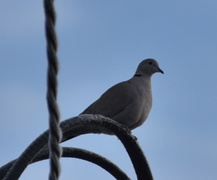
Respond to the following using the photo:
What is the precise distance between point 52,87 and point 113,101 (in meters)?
3.87

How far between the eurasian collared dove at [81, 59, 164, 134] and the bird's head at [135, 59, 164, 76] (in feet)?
1.46

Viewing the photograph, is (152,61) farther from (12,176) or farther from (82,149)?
(12,176)

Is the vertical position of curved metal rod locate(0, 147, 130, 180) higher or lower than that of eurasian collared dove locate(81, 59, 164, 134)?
lower

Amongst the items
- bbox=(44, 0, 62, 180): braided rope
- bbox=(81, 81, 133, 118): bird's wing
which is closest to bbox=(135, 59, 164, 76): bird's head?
bbox=(81, 81, 133, 118): bird's wing

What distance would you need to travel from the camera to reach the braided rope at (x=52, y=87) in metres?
0.94

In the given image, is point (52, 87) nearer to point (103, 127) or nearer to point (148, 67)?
point (103, 127)

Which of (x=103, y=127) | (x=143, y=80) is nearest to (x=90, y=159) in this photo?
(x=103, y=127)

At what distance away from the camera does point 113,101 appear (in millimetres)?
4828

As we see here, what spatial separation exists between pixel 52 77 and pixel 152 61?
495 cm

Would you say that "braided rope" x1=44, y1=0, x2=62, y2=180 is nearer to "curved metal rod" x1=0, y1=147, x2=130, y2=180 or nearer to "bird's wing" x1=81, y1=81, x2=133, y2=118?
"curved metal rod" x1=0, y1=147, x2=130, y2=180

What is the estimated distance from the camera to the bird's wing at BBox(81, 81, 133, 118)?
4.73 metres

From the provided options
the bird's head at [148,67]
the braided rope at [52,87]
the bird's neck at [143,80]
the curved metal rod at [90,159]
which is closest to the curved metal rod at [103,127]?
the curved metal rod at [90,159]

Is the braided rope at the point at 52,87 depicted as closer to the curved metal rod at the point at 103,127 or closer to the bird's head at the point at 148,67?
the curved metal rod at the point at 103,127

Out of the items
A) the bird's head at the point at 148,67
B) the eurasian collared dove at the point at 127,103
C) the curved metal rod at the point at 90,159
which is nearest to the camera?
the curved metal rod at the point at 90,159
